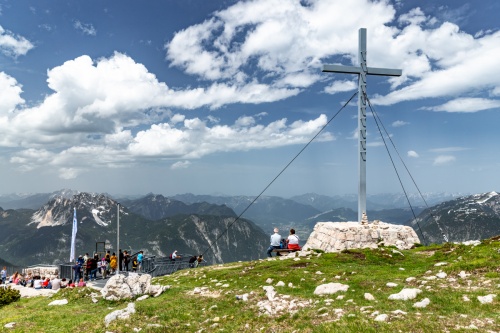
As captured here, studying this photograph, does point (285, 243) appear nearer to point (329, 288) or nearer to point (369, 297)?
point (329, 288)

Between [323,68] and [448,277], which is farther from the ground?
[323,68]

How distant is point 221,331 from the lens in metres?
10.6

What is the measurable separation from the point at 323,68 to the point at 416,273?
17339 mm

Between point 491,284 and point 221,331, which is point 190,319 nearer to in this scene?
point 221,331

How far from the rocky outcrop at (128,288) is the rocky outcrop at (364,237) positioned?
13.1 m

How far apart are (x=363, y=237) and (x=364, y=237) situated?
8cm

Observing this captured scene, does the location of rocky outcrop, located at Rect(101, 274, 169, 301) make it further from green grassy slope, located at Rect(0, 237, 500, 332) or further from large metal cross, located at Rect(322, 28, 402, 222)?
large metal cross, located at Rect(322, 28, 402, 222)

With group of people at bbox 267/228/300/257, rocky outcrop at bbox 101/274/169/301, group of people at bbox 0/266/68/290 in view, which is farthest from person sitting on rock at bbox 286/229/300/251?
group of people at bbox 0/266/68/290

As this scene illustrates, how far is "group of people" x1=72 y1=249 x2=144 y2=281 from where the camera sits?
1144 inches

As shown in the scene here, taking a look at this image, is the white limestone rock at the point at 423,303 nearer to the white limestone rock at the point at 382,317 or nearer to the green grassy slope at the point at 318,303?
the green grassy slope at the point at 318,303

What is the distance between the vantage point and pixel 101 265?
31.7 metres

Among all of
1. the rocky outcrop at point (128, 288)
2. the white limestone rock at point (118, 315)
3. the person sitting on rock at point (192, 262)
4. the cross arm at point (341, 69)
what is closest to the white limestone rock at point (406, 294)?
the white limestone rock at point (118, 315)

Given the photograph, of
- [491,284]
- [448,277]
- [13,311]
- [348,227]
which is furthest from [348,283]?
[13,311]

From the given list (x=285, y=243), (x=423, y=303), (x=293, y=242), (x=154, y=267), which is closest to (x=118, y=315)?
(x=423, y=303)
